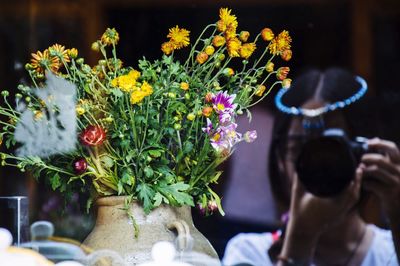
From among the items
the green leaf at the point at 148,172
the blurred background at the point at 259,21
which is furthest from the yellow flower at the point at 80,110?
the blurred background at the point at 259,21

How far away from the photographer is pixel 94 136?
3.66ft

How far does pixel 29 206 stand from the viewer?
1.41 m

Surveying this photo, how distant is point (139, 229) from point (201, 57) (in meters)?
0.26

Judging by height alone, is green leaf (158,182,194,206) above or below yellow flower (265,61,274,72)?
below

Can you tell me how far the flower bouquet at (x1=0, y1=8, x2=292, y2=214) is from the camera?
1.12 m

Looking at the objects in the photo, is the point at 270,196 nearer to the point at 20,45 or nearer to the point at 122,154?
the point at 20,45

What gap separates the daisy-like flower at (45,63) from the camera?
1153 millimetres

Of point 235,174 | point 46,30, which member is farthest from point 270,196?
point 46,30

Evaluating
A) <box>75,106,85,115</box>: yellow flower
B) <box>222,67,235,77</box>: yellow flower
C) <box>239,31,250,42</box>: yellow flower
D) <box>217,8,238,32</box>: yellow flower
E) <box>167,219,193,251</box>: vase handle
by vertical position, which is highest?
<box>217,8,238,32</box>: yellow flower

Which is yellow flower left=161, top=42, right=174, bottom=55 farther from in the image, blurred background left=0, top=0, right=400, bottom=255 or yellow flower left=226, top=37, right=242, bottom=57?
blurred background left=0, top=0, right=400, bottom=255

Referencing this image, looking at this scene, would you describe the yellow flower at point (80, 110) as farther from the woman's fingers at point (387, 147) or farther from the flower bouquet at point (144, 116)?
the woman's fingers at point (387, 147)

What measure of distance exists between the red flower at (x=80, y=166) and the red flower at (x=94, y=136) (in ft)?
0.08

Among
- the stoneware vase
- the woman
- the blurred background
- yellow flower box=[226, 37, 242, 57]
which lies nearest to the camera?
the stoneware vase

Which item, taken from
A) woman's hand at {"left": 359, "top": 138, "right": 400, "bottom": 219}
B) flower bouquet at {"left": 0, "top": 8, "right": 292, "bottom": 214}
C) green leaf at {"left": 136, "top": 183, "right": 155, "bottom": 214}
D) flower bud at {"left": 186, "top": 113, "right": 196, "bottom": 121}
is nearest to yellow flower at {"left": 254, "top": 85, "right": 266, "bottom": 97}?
flower bouquet at {"left": 0, "top": 8, "right": 292, "bottom": 214}
